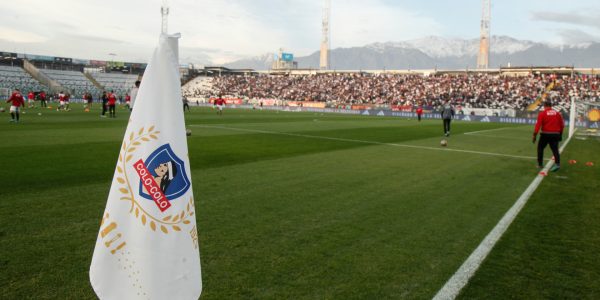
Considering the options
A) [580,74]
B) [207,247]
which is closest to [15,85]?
[207,247]

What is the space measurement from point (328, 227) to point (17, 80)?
3090 inches

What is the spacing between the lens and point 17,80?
2680 inches

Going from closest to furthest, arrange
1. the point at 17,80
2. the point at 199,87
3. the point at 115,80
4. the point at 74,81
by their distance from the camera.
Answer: the point at 17,80, the point at 74,81, the point at 199,87, the point at 115,80

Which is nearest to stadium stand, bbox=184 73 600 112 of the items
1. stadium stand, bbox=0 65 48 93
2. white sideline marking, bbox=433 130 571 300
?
stadium stand, bbox=0 65 48 93

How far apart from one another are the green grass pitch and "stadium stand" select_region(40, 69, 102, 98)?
7080cm

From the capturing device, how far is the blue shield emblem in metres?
2.16

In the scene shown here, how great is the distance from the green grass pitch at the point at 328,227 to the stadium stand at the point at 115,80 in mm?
78595

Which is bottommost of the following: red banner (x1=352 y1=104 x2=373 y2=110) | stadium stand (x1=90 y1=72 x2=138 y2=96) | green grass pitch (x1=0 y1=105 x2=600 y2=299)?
green grass pitch (x1=0 y1=105 x2=600 y2=299)

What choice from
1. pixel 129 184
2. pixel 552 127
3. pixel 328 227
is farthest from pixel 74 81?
pixel 129 184

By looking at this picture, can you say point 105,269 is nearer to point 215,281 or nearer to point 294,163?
point 215,281

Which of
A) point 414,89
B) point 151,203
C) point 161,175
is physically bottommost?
point 151,203

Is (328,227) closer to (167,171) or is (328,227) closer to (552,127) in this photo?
(167,171)

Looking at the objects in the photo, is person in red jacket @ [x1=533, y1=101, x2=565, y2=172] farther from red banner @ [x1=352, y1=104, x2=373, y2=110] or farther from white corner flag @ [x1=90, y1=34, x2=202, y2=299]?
red banner @ [x1=352, y1=104, x2=373, y2=110]

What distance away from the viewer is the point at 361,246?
15.8 feet
